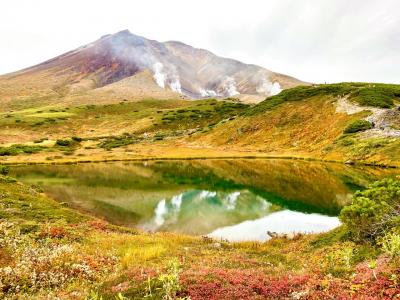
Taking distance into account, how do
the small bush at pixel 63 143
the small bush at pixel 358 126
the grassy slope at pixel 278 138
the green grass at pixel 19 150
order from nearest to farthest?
the grassy slope at pixel 278 138 → the small bush at pixel 358 126 → the green grass at pixel 19 150 → the small bush at pixel 63 143

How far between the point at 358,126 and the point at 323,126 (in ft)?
57.6

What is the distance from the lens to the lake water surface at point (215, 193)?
40.3 meters

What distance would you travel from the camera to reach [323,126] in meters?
124

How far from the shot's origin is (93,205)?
4991cm

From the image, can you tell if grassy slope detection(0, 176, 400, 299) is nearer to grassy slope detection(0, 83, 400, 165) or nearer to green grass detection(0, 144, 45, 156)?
grassy slope detection(0, 83, 400, 165)

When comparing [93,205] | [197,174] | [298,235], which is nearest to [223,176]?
[197,174]

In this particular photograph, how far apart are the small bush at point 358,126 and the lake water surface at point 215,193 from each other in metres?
23.7

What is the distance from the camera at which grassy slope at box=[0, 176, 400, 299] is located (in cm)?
1271

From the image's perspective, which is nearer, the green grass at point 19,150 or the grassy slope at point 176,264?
the grassy slope at point 176,264

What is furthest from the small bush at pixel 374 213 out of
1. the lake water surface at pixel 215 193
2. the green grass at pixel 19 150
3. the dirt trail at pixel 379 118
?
the green grass at pixel 19 150

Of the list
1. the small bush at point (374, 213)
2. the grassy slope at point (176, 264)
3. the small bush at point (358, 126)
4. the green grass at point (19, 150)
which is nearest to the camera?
the grassy slope at point (176, 264)

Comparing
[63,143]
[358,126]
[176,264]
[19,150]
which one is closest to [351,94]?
[358,126]

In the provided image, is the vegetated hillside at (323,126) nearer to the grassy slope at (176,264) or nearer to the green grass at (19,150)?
the green grass at (19,150)

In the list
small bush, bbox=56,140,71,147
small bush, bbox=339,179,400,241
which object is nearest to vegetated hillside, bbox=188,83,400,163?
small bush, bbox=56,140,71,147
